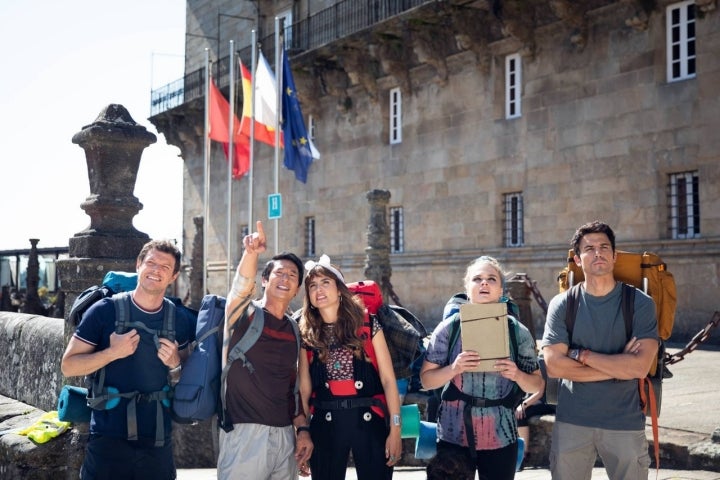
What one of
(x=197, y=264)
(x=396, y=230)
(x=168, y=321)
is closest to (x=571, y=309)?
(x=168, y=321)

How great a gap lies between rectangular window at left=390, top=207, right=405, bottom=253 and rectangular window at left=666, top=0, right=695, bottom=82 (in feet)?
26.4

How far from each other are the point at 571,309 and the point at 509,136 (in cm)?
1400

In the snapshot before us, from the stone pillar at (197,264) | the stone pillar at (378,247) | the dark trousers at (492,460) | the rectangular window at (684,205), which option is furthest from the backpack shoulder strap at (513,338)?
the stone pillar at (197,264)

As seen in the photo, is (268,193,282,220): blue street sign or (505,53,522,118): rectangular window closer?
(268,193,282,220): blue street sign

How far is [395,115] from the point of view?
70.6 ft

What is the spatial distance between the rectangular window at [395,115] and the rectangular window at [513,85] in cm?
371

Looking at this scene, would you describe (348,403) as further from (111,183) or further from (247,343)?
(111,183)

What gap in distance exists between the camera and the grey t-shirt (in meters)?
4.12

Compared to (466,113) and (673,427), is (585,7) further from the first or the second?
(673,427)

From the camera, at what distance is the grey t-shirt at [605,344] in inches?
162

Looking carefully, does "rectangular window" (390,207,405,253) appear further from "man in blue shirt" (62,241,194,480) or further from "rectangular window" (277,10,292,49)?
"man in blue shirt" (62,241,194,480)

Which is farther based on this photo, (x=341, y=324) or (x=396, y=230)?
(x=396, y=230)

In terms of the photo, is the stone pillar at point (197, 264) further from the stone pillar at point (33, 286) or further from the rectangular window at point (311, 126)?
the stone pillar at point (33, 286)

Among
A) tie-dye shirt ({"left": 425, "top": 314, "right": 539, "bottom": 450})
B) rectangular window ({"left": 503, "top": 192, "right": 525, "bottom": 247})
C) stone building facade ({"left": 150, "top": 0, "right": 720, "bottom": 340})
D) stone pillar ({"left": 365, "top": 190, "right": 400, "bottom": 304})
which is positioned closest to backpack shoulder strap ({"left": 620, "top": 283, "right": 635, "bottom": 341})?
tie-dye shirt ({"left": 425, "top": 314, "right": 539, "bottom": 450})
